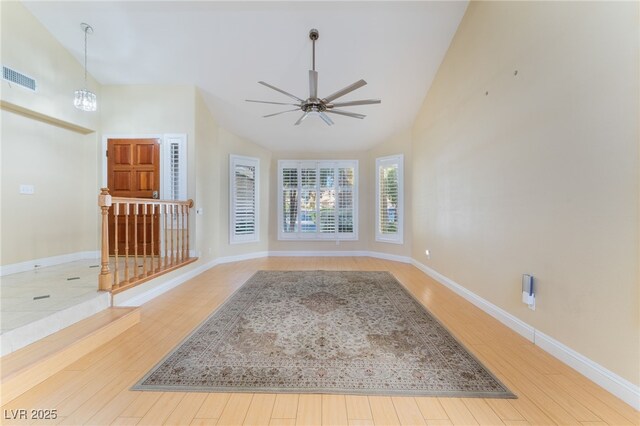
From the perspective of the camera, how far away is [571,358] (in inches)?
76.6

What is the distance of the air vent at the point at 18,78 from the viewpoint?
3.28m

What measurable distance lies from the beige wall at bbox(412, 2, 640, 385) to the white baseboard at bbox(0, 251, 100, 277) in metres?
6.09

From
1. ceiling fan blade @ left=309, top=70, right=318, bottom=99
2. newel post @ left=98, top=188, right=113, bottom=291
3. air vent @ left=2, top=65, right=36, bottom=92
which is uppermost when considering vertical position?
air vent @ left=2, top=65, right=36, bottom=92

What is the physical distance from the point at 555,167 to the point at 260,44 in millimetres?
3928

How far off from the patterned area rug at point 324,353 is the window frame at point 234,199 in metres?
2.76

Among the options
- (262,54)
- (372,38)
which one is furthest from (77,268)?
(372,38)

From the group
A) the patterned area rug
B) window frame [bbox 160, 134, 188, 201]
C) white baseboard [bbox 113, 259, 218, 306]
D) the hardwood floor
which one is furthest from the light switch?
the patterned area rug

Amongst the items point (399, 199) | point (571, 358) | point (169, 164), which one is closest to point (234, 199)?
point (169, 164)

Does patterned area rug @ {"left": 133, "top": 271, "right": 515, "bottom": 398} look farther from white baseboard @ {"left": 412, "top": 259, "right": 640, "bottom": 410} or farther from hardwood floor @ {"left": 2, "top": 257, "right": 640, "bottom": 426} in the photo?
white baseboard @ {"left": 412, "top": 259, "right": 640, "bottom": 410}

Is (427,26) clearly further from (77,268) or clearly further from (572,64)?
(77,268)

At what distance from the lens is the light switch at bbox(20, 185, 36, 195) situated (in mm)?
3664

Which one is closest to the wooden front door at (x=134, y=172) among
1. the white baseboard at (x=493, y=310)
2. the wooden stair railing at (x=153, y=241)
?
the wooden stair railing at (x=153, y=241)

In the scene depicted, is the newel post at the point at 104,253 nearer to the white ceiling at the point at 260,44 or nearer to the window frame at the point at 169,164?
the window frame at the point at 169,164

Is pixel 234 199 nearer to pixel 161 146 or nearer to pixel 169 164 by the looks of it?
pixel 169 164
